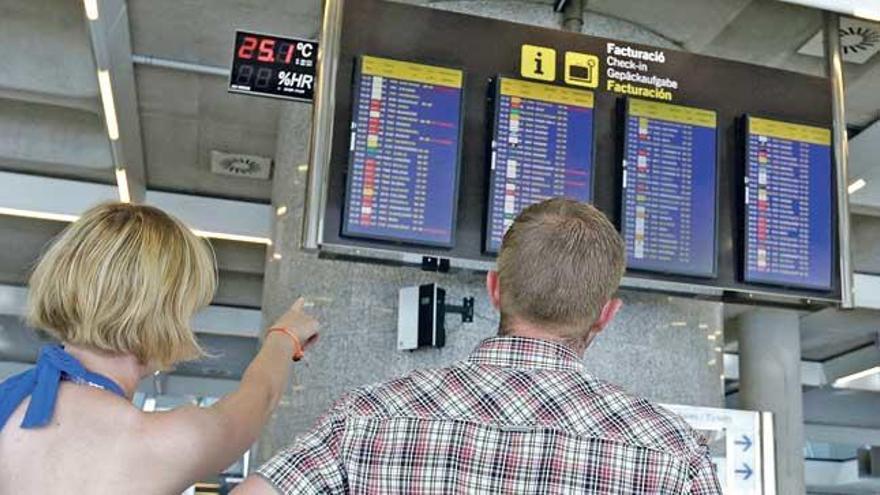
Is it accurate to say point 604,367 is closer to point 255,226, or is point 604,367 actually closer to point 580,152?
point 580,152

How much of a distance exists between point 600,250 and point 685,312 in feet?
7.51

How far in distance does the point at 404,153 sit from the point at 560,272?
1677 mm

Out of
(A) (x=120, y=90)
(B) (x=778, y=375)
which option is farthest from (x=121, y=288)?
(B) (x=778, y=375)

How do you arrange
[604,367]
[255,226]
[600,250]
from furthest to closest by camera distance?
[255,226], [604,367], [600,250]

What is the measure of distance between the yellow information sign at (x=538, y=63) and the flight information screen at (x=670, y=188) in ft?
0.89

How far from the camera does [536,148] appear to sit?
10.5ft

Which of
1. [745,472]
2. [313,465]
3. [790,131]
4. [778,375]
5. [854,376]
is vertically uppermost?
[790,131]

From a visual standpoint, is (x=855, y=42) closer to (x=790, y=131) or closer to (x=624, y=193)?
(x=790, y=131)

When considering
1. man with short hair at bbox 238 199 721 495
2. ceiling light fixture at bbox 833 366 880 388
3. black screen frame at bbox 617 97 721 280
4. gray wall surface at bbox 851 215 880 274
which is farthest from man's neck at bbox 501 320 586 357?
ceiling light fixture at bbox 833 366 880 388

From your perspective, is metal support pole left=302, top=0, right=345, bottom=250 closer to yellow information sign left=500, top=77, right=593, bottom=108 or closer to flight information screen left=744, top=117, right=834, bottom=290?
yellow information sign left=500, top=77, right=593, bottom=108

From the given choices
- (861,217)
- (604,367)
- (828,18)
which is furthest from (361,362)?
(861,217)

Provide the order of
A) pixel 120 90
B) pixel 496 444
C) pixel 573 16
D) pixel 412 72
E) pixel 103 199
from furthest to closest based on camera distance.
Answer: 1. pixel 103 199
2. pixel 120 90
3. pixel 573 16
4. pixel 412 72
5. pixel 496 444

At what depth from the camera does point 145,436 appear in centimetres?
150

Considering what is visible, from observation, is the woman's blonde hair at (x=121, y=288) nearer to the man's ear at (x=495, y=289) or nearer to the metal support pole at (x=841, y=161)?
the man's ear at (x=495, y=289)
